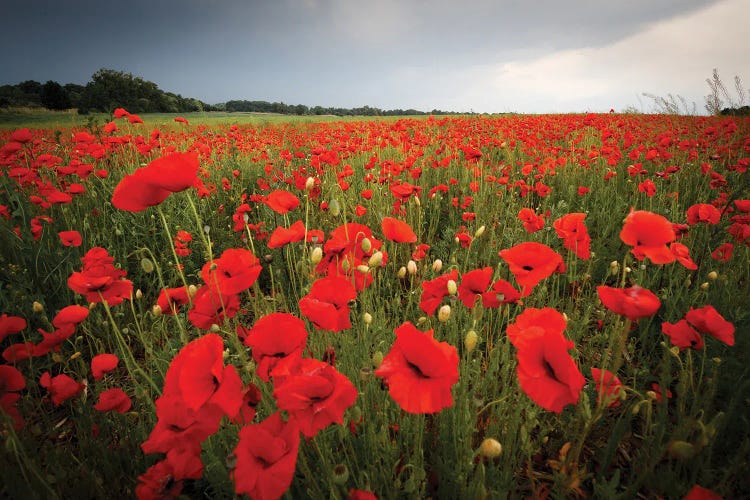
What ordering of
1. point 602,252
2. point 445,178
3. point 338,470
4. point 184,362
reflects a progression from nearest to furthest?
point 184,362, point 338,470, point 602,252, point 445,178

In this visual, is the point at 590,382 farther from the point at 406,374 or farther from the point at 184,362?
the point at 184,362

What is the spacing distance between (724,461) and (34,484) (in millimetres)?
2438

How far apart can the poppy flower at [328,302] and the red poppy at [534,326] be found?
0.45 metres

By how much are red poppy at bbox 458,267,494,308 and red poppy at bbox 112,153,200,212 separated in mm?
929

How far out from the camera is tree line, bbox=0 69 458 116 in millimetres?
8414

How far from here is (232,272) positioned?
1.10 m

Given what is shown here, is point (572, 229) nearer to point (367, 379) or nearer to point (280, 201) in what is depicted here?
point (367, 379)

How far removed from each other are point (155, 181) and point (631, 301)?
1346 mm

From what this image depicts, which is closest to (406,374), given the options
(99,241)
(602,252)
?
(602,252)

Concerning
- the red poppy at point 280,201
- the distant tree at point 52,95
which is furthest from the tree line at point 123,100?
the red poppy at point 280,201

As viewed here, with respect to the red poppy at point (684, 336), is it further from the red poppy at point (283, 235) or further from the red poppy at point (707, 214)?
the red poppy at point (283, 235)

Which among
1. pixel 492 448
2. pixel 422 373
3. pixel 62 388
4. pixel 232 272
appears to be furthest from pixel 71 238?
pixel 492 448

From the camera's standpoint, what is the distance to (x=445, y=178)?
16.0 feet

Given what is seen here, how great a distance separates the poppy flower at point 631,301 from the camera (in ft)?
2.69
